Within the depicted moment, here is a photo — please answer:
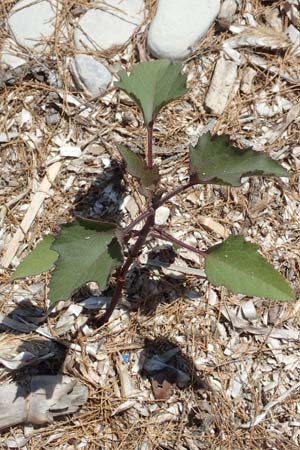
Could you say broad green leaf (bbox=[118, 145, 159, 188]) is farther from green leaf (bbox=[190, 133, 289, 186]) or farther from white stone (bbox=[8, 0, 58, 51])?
white stone (bbox=[8, 0, 58, 51])

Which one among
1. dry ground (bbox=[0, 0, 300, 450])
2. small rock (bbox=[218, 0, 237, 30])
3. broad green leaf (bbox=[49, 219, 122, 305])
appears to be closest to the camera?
broad green leaf (bbox=[49, 219, 122, 305])

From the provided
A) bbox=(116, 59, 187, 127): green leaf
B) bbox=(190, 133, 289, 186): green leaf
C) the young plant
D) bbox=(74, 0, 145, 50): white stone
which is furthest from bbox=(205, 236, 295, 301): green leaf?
bbox=(74, 0, 145, 50): white stone

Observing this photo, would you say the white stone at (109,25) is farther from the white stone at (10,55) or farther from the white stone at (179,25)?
the white stone at (10,55)

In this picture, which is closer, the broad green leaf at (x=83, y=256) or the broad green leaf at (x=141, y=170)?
the broad green leaf at (x=83, y=256)

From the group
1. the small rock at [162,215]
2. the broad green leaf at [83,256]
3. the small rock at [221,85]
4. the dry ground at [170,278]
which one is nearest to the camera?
the broad green leaf at [83,256]

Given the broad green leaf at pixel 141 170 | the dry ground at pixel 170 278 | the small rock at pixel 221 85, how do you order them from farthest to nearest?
the small rock at pixel 221 85 < the dry ground at pixel 170 278 < the broad green leaf at pixel 141 170

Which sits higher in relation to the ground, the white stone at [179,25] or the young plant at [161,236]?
the white stone at [179,25]

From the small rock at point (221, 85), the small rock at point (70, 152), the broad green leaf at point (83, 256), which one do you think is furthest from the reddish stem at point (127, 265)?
the small rock at point (221, 85)

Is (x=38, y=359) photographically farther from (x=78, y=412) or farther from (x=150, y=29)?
(x=150, y=29)
